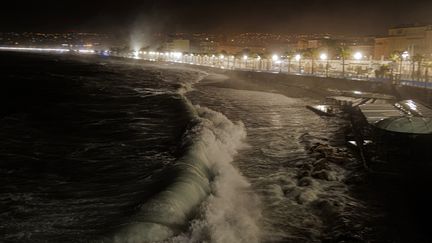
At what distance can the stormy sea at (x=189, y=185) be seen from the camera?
846 cm

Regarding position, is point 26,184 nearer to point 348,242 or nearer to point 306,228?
point 306,228

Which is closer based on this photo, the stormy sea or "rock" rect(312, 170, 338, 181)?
the stormy sea

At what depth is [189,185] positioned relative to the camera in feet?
34.6

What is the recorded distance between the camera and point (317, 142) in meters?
17.4

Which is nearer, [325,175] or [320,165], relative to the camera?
[325,175]

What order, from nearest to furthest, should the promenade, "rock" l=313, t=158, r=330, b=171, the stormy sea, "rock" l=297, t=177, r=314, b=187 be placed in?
the stormy sea → "rock" l=297, t=177, r=314, b=187 → "rock" l=313, t=158, r=330, b=171 → the promenade

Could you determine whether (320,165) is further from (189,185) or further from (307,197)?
(189,185)

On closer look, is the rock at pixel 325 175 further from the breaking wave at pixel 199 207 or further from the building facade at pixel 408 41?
the building facade at pixel 408 41

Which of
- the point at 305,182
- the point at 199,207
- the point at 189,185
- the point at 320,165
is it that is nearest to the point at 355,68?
the point at 320,165

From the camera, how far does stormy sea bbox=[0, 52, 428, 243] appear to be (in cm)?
846

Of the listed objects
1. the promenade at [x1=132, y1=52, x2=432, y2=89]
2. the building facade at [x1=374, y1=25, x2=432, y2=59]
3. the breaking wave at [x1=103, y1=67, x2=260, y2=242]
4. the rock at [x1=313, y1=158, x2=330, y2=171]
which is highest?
the building facade at [x1=374, y1=25, x2=432, y2=59]

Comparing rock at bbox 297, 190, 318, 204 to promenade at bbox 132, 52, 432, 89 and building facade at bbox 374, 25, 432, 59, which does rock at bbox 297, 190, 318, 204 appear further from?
building facade at bbox 374, 25, 432, 59

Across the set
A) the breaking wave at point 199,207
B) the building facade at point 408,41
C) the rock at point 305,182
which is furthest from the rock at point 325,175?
the building facade at point 408,41

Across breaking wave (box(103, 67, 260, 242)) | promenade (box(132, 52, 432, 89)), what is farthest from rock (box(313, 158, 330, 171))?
promenade (box(132, 52, 432, 89))
